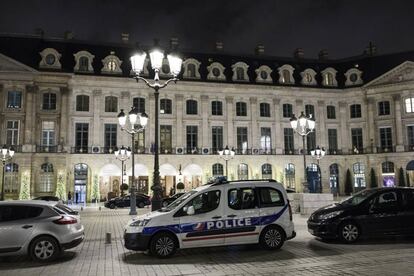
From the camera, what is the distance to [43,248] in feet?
31.7

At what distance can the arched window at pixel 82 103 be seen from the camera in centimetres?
4150

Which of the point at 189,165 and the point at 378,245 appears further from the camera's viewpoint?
the point at 189,165

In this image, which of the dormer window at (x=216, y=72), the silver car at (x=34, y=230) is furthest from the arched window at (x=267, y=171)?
the silver car at (x=34, y=230)

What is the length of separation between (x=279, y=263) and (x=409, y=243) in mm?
4633

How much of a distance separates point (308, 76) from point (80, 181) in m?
28.8

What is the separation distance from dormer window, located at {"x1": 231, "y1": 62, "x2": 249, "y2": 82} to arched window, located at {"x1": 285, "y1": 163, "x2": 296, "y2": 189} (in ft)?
36.6

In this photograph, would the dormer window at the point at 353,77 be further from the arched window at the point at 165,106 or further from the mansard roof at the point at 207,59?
the arched window at the point at 165,106

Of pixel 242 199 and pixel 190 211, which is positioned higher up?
pixel 242 199

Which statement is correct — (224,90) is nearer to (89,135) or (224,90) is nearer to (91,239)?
(89,135)

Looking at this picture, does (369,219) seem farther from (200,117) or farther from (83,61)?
(83,61)

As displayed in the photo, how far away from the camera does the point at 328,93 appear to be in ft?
159

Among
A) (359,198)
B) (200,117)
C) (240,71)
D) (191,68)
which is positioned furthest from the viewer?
(240,71)

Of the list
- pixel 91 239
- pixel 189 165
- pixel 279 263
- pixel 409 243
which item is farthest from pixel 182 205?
pixel 189 165

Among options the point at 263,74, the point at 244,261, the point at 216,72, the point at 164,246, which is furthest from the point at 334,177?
the point at 164,246
